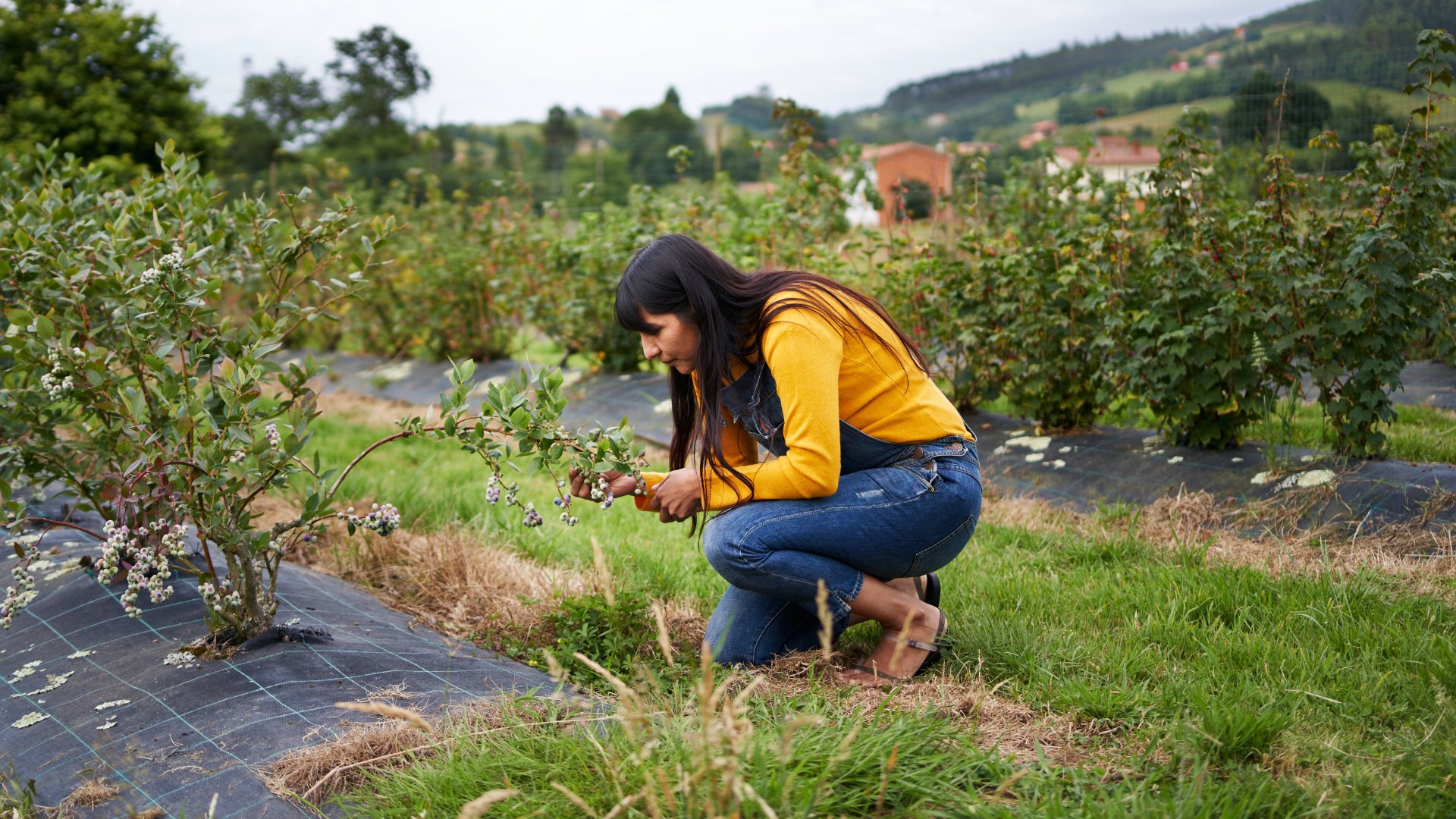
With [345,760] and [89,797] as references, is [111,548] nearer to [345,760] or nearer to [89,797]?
[89,797]

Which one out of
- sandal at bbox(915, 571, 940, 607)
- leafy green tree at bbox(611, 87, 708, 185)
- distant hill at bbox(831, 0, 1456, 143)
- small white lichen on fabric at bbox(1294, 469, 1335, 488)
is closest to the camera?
sandal at bbox(915, 571, 940, 607)

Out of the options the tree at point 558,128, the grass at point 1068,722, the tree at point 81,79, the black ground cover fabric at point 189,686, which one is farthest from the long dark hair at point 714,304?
the tree at point 558,128

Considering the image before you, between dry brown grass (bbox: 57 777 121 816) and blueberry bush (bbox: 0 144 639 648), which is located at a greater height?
blueberry bush (bbox: 0 144 639 648)

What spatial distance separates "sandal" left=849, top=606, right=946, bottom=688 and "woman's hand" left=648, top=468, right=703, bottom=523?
21.8 inches

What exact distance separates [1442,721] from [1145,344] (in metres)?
2.13

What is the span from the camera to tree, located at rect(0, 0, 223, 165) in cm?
768

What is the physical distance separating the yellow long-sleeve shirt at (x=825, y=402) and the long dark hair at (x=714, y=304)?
0.02m

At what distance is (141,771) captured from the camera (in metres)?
1.95

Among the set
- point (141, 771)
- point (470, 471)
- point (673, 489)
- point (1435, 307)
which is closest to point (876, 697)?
point (673, 489)

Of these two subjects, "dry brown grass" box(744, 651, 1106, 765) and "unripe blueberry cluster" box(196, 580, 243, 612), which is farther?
"unripe blueberry cluster" box(196, 580, 243, 612)

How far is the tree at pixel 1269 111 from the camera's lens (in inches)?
306

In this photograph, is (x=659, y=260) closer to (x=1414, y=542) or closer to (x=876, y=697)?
(x=876, y=697)

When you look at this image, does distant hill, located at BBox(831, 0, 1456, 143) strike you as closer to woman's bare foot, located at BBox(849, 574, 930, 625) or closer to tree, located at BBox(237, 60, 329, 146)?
woman's bare foot, located at BBox(849, 574, 930, 625)

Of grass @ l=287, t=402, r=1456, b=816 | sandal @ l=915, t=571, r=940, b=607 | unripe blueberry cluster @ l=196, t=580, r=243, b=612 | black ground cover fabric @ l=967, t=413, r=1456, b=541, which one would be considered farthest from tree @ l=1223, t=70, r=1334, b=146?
unripe blueberry cluster @ l=196, t=580, r=243, b=612
